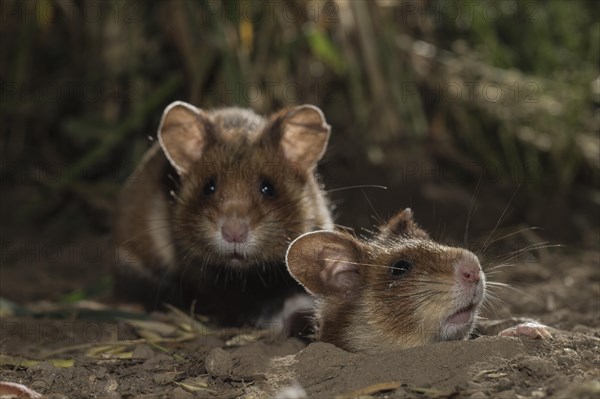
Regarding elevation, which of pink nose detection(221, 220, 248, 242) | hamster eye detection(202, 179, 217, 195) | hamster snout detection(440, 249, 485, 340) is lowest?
hamster snout detection(440, 249, 485, 340)

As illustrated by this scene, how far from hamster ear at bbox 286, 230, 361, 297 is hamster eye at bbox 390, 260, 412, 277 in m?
0.19

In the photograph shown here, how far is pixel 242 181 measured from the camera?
4871 mm

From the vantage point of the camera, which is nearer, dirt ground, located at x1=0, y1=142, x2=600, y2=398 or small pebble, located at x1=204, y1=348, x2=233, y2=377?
dirt ground, located at x1=0, y1=142, x2=600, y2=398

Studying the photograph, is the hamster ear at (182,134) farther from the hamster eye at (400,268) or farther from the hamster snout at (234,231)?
the hamster eye at (400,268)

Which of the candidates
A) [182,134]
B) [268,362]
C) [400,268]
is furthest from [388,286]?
[182,134]

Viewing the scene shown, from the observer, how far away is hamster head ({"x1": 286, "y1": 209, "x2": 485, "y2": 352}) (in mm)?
3828

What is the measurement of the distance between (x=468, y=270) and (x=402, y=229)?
69 centimetres

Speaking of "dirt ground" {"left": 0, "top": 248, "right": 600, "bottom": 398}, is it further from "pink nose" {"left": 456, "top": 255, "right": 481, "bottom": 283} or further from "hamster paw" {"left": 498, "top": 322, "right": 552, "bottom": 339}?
"pink nose" {"left": 456, "top": 255, "right": 481, "bottom": 283}

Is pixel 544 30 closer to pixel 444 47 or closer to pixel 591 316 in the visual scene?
pixel 444 47

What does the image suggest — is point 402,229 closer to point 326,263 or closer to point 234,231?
point 326,263

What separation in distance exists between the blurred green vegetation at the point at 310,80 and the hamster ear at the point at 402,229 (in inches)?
102

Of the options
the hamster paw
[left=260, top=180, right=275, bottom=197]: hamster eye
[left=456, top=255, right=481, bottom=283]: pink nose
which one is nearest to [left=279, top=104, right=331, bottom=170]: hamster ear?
[left=260, top=180, right=275, bottom=197]: hamster eye

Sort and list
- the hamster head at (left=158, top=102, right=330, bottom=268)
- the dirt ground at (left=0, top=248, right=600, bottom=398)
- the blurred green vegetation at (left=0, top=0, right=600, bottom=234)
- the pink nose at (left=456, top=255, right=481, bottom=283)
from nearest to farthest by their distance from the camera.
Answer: the dirt ground at (left=0, top=248, right=600, bottom=398) < the pink nose at (left=456, top=255, right=481, bottom=283) < the hamster head at (left=158, top=102, right=330, bottom=268) < the blurred green vegetation at (left=0, top=0, right=600, bottom=234)

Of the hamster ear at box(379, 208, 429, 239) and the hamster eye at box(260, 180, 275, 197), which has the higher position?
the hamster eye at box(260, 180, 275, 197)
